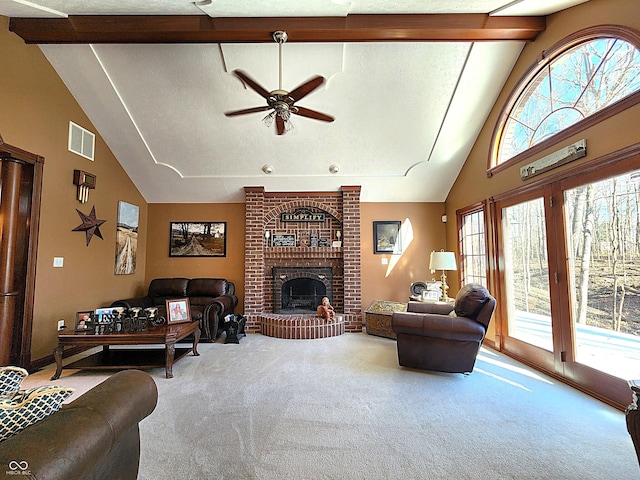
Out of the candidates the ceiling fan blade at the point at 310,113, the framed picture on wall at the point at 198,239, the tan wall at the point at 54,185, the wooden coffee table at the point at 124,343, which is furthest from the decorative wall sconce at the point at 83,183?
the ceiling fan blade at the point at 310,113

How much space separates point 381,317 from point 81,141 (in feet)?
17.4

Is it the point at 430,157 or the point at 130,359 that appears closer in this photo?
the point at 130,359

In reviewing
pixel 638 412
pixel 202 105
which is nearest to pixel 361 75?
pixel 202 105

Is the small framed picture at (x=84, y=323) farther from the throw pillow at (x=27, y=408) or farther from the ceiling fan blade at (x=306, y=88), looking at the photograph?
the ceiling fan blade at (x=306, y=88)

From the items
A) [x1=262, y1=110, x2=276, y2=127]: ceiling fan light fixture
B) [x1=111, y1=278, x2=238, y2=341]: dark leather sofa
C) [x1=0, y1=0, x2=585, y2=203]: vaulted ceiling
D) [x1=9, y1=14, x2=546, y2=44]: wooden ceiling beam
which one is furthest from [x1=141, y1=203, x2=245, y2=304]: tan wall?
[x1=9, y1=14, x2=546, y2=44]: wooden ceiling beam

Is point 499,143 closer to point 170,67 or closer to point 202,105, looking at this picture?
point 202,105

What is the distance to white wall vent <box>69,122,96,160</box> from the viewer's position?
14.2 ft

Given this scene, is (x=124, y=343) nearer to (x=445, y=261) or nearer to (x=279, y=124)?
(x=279, y=124)

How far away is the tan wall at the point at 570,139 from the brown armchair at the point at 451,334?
4.97 feet

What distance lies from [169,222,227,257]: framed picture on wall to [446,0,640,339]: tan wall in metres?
4.67

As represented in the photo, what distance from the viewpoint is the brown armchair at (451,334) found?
3.29 m

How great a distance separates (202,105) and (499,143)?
4.34 metres

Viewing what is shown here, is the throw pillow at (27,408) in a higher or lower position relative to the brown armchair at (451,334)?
higher

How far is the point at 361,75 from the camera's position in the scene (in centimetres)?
418
